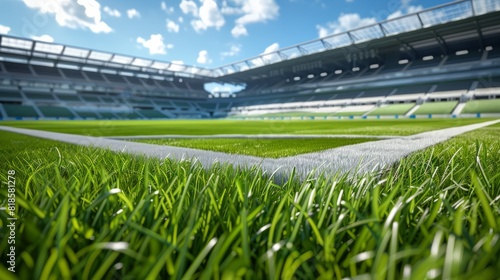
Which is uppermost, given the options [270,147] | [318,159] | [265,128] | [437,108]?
[437,108]

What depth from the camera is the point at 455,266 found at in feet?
2.21

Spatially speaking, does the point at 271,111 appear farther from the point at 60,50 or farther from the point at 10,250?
the point at 10,250

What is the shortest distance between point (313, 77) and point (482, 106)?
124 ft

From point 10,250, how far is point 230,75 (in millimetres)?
72418

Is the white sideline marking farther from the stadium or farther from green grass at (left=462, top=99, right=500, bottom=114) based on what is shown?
green grass at (left=462, top=99, right=500, bottom=114)

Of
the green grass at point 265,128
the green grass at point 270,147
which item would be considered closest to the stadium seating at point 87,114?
the green grass at point 265,128

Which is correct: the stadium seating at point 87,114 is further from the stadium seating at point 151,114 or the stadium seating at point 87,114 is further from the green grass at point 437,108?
the green grass at point 437,108

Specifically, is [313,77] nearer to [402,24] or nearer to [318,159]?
[402,24]

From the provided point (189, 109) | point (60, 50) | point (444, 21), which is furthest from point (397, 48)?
point (60, 50)

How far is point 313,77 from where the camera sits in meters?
67.8

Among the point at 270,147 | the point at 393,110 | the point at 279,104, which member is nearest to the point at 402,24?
the point at 393,110

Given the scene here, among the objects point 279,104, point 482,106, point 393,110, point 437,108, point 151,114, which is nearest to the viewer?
point 482,106

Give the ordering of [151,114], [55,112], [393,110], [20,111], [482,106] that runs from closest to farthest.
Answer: [482,106]
[393,110]
[20,111]
[55,112]
[151,114]

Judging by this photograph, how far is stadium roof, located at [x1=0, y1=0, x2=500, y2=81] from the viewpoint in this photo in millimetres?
37719
